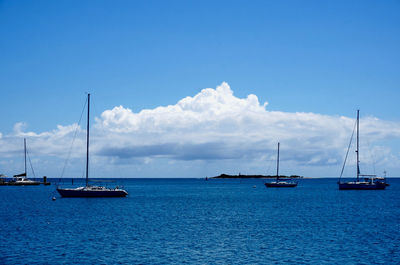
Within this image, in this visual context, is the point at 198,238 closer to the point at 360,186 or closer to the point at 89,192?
the point at 89,192

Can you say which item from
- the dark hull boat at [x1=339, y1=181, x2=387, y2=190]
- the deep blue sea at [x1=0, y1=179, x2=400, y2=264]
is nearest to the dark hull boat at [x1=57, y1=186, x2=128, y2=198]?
the deep blue sea at [x1=0, y1=179, x2=400, y2=264]

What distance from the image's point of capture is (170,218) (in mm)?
58344

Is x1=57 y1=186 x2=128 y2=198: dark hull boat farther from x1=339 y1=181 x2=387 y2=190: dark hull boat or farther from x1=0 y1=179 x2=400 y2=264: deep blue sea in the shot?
x1=339 y1=181 x2=387 y2=190: dark hull boat

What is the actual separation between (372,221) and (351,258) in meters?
25.6

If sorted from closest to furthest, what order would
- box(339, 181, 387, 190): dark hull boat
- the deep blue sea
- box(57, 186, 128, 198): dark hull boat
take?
1. the deep blue sea
2. box(57, 186, 128, 198): dark hull boat
3. box(339, 181, 387, 190): dark hull boat

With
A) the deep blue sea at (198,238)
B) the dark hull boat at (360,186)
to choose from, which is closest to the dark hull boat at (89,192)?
the deep blue sea at (198,238)

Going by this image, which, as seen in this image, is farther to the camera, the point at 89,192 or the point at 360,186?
the point at 360,186

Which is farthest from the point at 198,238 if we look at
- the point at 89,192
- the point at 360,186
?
the point at 360,186

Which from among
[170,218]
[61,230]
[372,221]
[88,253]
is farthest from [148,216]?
[372,221]

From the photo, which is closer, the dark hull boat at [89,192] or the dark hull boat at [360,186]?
the dark hull boat at [89,192]

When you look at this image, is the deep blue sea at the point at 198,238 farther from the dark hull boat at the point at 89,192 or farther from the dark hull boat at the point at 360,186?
the dark hull boat at the point at 360,186

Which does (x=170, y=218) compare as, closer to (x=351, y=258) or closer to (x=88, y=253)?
(x=88, y=253)

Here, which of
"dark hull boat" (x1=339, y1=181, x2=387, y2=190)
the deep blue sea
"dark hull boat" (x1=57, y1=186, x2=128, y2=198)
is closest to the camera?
the deep blue sea

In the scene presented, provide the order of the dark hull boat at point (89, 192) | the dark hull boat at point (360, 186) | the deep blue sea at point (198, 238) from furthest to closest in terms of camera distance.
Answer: the dark hull boat at point (360, 186)
the dark hull boat at point (89, 192)
the deep blue sea at point (198, 238)
